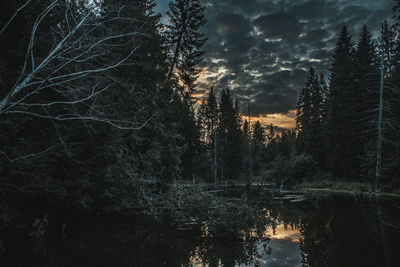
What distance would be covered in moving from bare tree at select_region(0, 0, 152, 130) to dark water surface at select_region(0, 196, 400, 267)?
3.85m

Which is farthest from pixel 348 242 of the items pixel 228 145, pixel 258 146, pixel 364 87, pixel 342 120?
pixel 258 146

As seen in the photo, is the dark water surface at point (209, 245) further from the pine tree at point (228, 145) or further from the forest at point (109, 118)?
the pine tree at point (228, 145)

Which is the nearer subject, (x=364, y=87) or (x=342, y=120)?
(x=364, y=87)

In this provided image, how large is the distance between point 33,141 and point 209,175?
42623 mm

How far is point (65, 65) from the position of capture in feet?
24.1

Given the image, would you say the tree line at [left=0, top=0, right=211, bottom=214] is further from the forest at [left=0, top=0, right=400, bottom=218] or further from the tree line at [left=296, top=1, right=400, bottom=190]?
the tree line at [left=296, top=1, right=400, bottom=190]

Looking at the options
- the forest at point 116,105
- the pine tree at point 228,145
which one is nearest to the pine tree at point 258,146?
the pine tree at point 228,145

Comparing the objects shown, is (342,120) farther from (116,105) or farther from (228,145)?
(116,105)

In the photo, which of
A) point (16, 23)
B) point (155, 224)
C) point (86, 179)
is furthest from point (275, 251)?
point (16, 23)

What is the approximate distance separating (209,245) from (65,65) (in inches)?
283

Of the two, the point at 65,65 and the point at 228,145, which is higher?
the point at 65,65

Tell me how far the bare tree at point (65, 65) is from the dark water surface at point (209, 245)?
3853mm

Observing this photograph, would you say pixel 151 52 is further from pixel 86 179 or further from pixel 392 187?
pixel 392 187

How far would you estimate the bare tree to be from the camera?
15.6 ft
